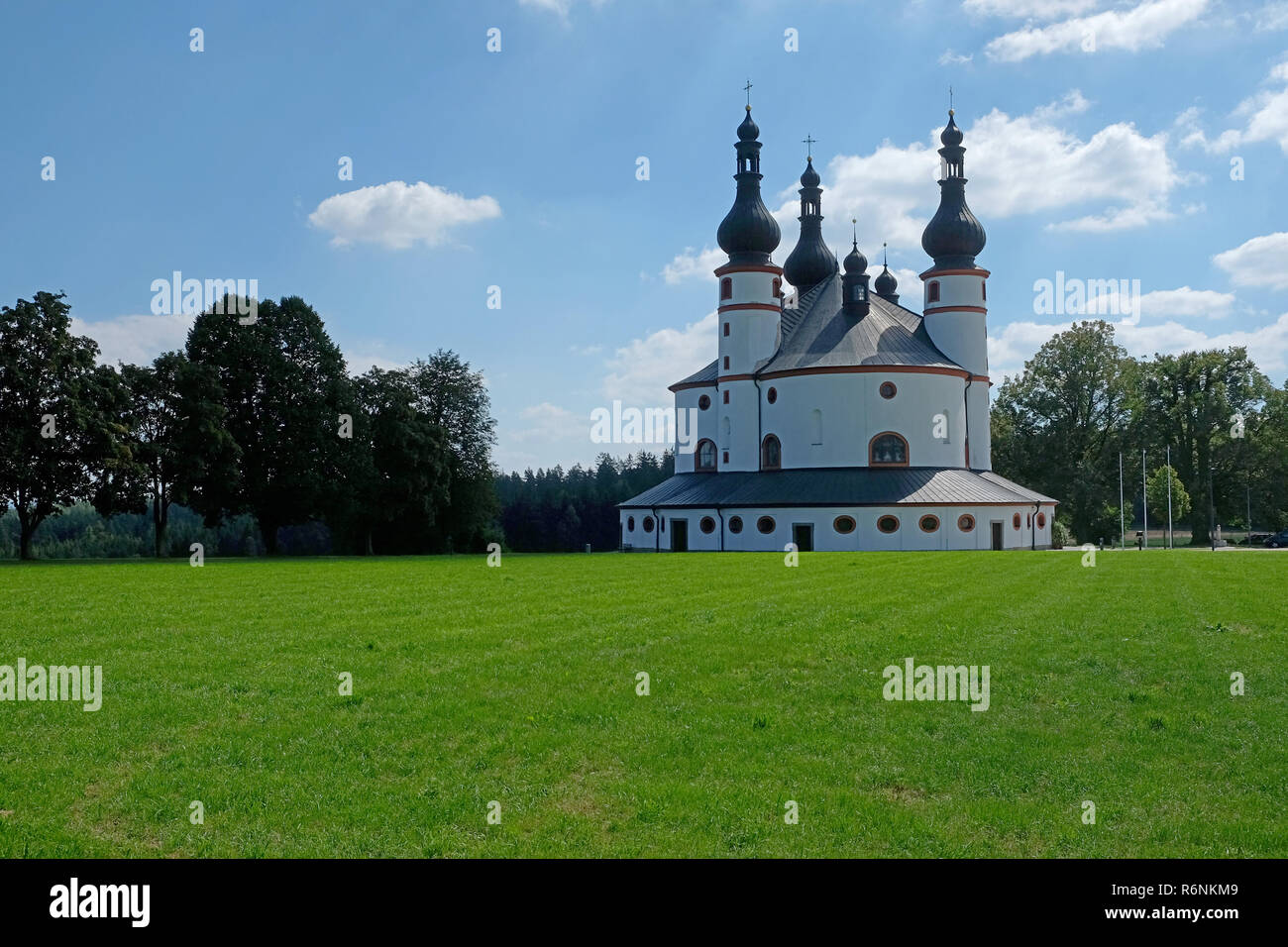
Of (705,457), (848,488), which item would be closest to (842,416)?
(848,488)

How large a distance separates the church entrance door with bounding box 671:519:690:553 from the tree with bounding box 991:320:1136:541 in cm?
2842

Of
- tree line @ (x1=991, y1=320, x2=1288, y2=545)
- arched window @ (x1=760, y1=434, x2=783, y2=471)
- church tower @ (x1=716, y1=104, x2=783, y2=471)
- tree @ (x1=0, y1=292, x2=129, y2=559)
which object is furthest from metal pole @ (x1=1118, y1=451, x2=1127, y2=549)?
tree @ (x1=0, y1=292, x2=129, y2=559)

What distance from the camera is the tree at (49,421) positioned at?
4278 cm

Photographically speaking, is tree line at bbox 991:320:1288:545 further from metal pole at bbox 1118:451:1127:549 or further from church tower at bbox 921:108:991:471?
church tower at bbox 921:108:991:471

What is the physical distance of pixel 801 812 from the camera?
7555 millimetres

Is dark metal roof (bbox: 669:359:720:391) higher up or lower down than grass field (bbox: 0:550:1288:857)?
higher up

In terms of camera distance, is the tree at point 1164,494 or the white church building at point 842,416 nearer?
the white church building at point 842,416

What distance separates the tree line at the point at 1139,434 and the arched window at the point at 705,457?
76.4ft

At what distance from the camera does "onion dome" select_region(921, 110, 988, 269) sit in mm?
60031

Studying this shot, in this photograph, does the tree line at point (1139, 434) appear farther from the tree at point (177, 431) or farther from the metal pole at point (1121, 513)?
the tree at point (177, 431)

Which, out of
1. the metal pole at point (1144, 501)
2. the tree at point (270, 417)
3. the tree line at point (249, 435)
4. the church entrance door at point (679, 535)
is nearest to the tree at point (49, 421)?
the tree line at point (249, 435)

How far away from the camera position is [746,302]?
5997cm

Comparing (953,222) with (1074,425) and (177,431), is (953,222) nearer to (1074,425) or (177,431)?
(1074,425)
